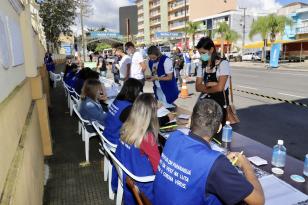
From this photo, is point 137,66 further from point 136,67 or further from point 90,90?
point 90,90

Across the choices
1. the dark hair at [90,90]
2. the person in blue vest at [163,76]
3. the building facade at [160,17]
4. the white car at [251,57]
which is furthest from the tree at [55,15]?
the building facade at [160,17]

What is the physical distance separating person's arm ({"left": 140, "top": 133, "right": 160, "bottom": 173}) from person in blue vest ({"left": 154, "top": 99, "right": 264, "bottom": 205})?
682 millimetres

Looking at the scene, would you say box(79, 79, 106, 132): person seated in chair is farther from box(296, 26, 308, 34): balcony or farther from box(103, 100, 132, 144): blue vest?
box(296, 26, 308, 34): balcony

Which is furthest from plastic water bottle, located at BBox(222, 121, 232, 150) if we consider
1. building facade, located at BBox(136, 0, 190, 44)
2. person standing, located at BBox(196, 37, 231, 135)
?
building facade, located at BBox(136, 0, 190, 44)

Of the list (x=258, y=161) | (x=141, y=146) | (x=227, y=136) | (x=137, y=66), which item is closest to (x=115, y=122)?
(x=141, y=146)

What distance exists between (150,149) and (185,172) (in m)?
0.97

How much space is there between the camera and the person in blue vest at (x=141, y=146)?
8.79ft

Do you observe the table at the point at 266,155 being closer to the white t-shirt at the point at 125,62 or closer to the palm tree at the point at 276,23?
the white t-shirt at the point at 125,62

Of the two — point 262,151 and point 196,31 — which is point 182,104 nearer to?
point 262,151

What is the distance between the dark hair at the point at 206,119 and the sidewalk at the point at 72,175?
89.9 inches

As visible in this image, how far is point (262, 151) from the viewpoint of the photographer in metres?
2.95

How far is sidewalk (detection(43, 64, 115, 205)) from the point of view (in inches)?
156

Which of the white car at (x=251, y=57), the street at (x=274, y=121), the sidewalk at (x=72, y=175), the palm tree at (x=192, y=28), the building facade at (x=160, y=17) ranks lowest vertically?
the sidewalk at (x=72, y=175)

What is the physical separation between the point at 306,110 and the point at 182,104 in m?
3.66
